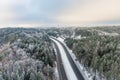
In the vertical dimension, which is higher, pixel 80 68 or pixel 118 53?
pixel 118 53

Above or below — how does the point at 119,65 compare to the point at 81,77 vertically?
above

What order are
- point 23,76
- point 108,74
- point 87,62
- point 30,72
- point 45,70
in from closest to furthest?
point 23,76
point 30,72
point 108,74
point 45,70
point 87,62

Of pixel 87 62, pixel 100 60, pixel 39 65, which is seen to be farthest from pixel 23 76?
pixel 87 62

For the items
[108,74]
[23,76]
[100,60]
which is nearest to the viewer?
[23,76]

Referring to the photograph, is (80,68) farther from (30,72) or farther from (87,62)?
(30,72)

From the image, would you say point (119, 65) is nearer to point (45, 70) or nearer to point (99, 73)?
point (99, 73)

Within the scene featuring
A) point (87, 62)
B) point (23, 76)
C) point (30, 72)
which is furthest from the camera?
point (87, 62)

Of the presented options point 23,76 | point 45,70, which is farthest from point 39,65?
point 23,76

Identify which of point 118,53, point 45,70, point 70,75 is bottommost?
point 70,75

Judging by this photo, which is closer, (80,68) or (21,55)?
(21,55)
